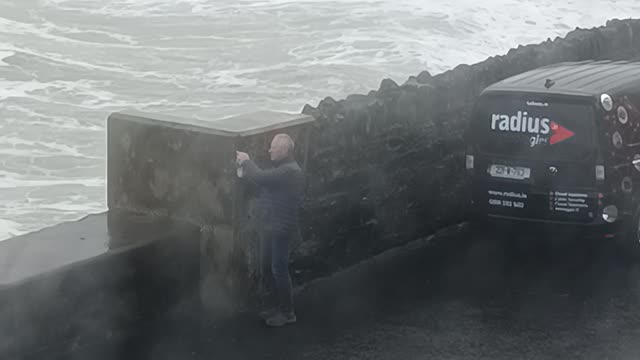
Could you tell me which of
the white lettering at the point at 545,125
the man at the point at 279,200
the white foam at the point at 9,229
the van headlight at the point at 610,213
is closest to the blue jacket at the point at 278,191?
the man at the point at 279,200

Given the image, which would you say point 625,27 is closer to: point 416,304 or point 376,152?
point 376,152

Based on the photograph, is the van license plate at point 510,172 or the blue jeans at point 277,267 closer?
the blue jeans at point 277,267

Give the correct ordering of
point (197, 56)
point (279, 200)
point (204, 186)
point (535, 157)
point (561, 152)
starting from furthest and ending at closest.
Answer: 1. point (197, 56)
2. point (535, 157)
3. point (561, 152)
4. point (204, 186)
5. point (279, 200)

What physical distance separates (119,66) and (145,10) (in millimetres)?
9532

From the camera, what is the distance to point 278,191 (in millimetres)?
8727

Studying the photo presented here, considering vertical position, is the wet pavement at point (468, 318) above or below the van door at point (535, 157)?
below

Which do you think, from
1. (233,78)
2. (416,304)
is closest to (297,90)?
(233,78)

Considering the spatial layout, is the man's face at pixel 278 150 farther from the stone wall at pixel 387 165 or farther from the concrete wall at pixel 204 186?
the stone wall at pixel 387 165

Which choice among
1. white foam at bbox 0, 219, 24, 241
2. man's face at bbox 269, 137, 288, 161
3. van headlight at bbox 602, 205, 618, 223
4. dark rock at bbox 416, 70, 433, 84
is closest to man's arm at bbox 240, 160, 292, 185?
man's face at bbox 269, 137, 288, 161

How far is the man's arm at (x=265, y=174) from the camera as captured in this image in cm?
866

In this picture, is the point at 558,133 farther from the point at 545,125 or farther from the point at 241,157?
the point at 241,157

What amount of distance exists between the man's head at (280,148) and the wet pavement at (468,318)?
145 centimetres

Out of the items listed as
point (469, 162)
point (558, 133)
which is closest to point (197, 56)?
point (469, 162)

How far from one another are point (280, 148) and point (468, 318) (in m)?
2.24
